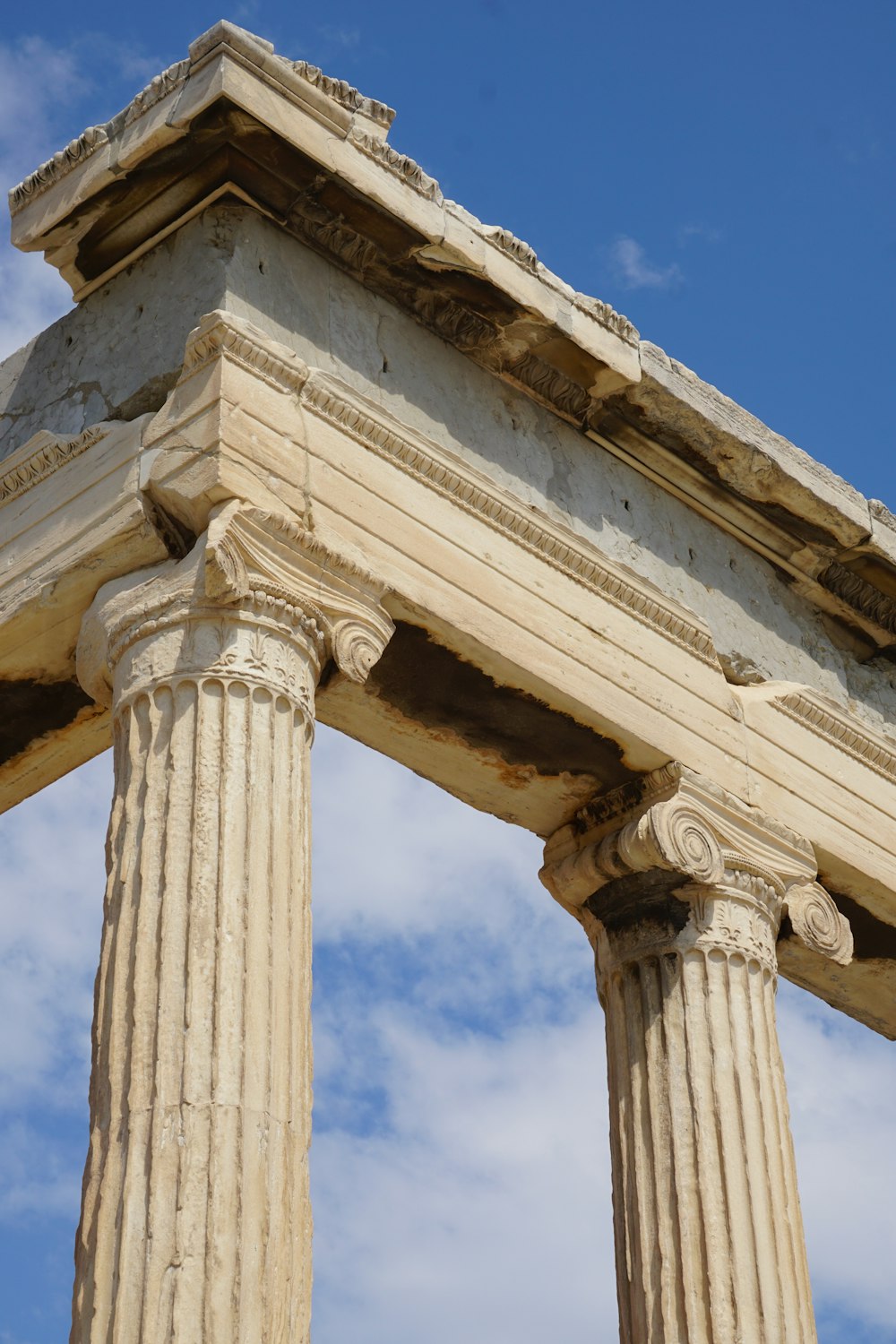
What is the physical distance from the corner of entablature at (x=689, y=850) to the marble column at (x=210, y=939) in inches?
87.9

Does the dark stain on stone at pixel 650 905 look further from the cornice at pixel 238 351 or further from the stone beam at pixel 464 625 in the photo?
the cornice at pixel 238 351

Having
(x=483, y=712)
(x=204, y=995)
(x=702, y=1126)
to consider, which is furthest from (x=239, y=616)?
(x=702, y=1126)

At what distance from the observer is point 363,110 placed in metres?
11.6

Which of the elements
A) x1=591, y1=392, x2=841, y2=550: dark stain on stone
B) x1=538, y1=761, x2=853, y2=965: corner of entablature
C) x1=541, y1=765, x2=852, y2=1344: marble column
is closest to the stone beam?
x1=538, y1=761, x2=853, y2=965: corner of entablature

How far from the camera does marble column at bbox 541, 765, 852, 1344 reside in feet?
37.0

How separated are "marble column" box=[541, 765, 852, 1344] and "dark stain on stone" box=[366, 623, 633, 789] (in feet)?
1.36

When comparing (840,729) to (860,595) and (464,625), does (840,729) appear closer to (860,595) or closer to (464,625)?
(860,595)

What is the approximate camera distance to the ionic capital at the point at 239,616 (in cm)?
982

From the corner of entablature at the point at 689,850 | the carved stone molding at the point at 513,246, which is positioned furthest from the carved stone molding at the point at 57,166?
the corner of entablature at the point at 689,850

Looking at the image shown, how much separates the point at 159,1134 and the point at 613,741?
4.26 meters

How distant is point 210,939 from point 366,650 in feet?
6.54

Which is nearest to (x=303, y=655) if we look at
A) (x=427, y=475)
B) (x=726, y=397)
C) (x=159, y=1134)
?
(x=427, y=475)

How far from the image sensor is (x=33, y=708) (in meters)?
11.5

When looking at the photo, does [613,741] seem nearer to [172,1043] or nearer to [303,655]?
[303,655]
